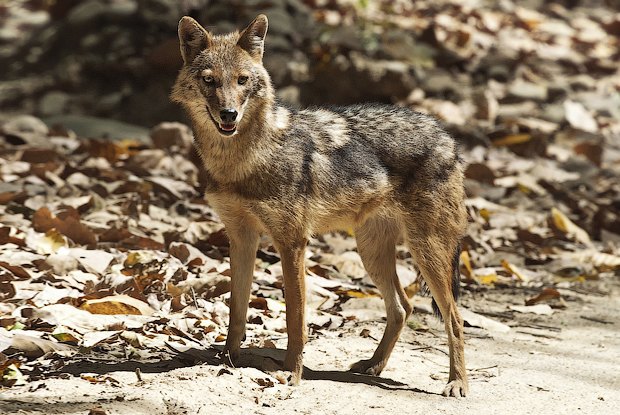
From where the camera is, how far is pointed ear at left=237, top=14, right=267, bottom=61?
562 cm

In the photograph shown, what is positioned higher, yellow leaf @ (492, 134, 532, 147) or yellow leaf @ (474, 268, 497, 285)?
yellow leaf @ (492, 134, 532, 147)

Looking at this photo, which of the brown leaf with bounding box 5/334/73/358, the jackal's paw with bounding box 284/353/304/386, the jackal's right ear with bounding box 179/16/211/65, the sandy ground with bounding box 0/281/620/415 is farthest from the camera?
the jackal's right ear with bounding box 179/16/211/65

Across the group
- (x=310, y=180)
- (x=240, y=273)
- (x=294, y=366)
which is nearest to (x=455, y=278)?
(x=310, y=180)

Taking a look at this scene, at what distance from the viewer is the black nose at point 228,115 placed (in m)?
5.20

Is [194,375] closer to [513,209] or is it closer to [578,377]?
[578,377]

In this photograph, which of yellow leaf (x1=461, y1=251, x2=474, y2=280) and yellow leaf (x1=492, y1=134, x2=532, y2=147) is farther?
yellow leaf (x1=492, y1=134, x2=532, y2=147)

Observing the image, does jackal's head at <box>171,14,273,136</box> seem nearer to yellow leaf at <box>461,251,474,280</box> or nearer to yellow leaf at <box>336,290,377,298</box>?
yellow leaf at <box>336,290,377,298</box>

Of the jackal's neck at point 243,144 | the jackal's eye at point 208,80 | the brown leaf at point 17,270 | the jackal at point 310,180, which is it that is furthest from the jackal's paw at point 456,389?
the brown leaf at point 17,270

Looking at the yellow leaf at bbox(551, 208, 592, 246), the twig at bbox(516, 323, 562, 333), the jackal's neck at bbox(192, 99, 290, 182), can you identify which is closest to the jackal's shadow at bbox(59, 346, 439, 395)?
the jackal's neck at bbox(192, 99, 290, 182)

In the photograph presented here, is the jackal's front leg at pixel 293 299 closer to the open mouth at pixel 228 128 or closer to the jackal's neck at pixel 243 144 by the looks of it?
the jackal's neck at pixel 243 144

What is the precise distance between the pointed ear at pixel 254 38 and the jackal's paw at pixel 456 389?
2.39 meters

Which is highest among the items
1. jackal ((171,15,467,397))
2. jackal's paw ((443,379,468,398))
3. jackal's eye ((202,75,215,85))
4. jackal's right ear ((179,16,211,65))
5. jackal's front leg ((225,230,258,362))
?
jackal's right ear ((179,16,211,65))

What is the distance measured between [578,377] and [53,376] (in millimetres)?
3318

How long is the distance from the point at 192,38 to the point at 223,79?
45 cm
